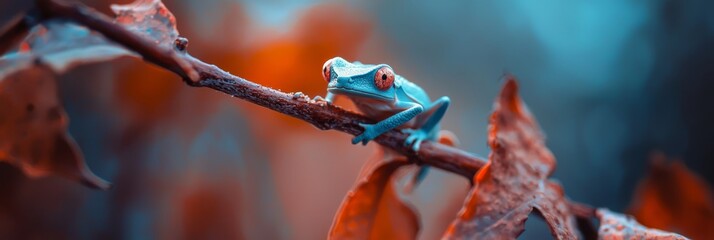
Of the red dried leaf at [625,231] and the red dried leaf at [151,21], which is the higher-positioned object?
the red dried leaf at [151,21]

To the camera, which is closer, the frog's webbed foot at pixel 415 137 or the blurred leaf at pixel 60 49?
the blurred leaf at pixel 60 49

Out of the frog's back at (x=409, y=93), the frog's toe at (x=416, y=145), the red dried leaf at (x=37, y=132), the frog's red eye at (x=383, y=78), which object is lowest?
the red dried leaf at (x=37, y=132)

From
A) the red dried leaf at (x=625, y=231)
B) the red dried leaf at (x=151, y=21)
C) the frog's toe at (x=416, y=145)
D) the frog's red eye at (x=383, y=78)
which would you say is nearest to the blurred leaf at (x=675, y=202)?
the red dried leaf at (x=625, y=231)

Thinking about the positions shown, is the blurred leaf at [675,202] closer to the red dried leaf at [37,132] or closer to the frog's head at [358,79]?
the frog's head at [358,79]

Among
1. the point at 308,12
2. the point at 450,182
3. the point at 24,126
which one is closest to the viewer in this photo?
the point at 24,126

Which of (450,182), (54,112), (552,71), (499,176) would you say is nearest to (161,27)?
(54,112)

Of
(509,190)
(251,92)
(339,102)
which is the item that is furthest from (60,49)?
(509,190)

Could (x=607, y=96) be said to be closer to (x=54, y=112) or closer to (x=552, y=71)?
(x=552, y=71)
